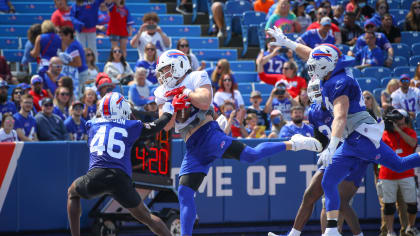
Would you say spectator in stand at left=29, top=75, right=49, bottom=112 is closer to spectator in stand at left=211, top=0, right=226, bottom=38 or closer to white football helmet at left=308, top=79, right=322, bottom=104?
spectator in stand at left=211, top=0, right=226, bottom=38

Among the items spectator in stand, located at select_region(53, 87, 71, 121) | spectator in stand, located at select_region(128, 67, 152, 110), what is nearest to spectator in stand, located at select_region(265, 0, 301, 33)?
spectator in stand, located at select_region(128, 67, 152, 110)

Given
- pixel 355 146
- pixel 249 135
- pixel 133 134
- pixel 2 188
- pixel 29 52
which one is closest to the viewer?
pixel 355 146

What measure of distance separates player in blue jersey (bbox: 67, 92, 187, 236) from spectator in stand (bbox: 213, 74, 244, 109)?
4168 mm

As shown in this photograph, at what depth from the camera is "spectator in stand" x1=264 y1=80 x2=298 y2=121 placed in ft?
38.7

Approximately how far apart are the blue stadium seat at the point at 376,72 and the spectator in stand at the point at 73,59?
5.50m

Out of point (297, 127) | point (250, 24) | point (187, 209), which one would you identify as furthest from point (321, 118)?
point (250, 24)

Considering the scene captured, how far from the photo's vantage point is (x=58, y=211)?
9.14 metres

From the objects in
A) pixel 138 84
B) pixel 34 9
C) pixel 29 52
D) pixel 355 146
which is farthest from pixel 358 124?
pixel 34 9

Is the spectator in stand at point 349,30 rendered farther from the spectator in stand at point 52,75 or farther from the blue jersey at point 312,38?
the spectator in stand at point 52,75

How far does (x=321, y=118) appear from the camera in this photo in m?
7.99

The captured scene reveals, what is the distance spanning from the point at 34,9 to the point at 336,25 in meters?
6.40

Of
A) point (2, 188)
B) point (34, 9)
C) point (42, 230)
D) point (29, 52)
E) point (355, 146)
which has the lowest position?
A: point (42, 230)

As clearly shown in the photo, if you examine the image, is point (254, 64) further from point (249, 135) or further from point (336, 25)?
point (249, 135)

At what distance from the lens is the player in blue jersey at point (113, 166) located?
290 inches
